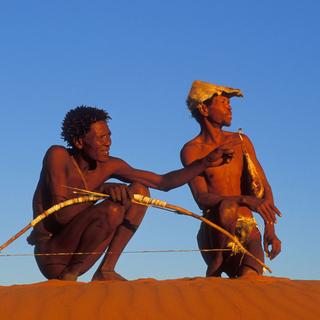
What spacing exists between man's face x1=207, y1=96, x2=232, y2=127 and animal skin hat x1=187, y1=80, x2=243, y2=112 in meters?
0.07

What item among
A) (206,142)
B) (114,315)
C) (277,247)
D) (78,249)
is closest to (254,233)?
(277,247)

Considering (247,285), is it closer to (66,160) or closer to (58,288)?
(58,288)

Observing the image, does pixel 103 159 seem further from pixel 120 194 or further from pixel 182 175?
pixel 182 175

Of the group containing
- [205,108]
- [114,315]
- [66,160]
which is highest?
[205,108]

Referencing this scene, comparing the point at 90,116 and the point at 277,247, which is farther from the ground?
the point at 90,116

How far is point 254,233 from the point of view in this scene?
943cm

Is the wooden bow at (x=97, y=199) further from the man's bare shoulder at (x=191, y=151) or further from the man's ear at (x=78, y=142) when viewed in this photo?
the man's bare shoulder at (x=191, y=151)

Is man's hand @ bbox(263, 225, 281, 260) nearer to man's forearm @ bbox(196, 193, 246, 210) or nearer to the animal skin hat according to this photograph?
man's forearm @ bbox(196, 193, 246, 210)

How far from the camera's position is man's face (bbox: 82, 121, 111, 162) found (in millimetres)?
8805

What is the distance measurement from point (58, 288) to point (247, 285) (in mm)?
1626

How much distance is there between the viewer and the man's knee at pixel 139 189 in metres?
8.59

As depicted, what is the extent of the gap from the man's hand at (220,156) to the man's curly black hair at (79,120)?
43.4 inches

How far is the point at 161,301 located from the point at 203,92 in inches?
130

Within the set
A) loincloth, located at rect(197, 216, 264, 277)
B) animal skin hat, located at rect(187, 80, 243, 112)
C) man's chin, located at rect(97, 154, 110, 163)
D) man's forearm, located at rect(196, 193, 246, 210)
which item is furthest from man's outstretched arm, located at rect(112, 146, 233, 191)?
animal skin hat, located at rect(187, 80, 243, 112)
